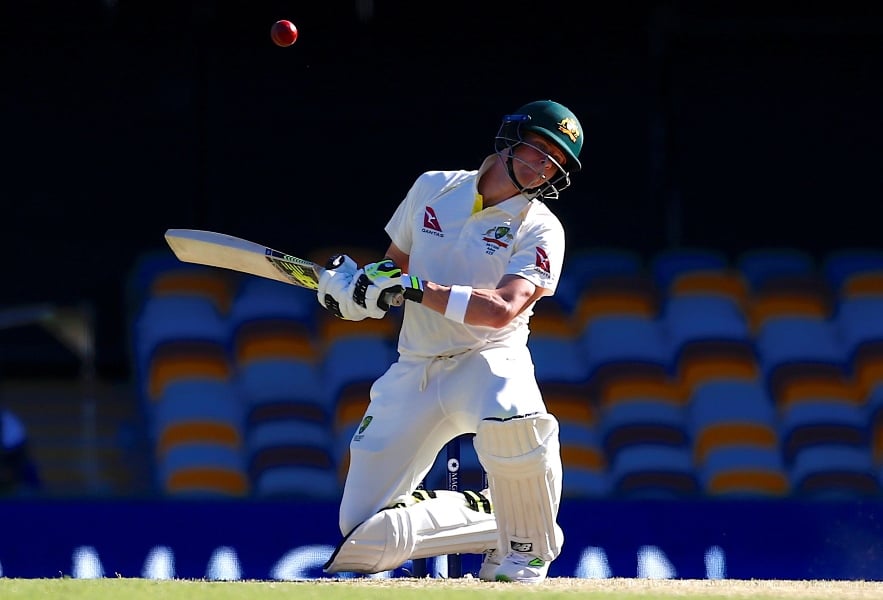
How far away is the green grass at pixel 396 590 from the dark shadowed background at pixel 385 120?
406 centimetres

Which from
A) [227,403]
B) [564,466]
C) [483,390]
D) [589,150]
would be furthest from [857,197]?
[483,390]

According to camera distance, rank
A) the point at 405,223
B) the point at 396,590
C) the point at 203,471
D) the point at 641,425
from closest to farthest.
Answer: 1. the point at 396,590
2. the point at 405,223
3. the point at 203,471
4. the point at 641,425

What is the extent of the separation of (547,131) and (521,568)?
116 cm

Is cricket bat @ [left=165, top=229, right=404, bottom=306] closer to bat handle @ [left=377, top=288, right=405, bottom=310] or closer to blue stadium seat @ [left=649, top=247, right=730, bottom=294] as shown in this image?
bat handle @ [left=377, top=288, right=405, bottom=310]

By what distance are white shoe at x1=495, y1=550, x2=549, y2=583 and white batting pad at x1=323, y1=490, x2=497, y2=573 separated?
0.19 m

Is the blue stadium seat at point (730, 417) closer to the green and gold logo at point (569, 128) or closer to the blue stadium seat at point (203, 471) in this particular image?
the blue stadium seat at point (203, 471)

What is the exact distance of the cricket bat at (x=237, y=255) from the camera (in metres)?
4.95

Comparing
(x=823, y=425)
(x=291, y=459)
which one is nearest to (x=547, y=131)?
(x=291, y=459)

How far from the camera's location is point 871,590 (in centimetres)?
469

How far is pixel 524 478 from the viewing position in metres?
4.66

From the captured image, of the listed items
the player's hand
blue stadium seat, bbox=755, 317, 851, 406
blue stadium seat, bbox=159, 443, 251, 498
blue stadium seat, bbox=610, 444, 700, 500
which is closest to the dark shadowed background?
blue stadium seat, bbox=755, 317, 851, 406

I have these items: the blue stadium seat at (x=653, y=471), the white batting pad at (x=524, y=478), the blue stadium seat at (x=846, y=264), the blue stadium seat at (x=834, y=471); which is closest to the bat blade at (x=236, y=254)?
the white batting pad at (x=524, y=478)

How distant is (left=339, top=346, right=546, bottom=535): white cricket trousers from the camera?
4738mm

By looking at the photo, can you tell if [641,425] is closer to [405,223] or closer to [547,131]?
[405,223]
